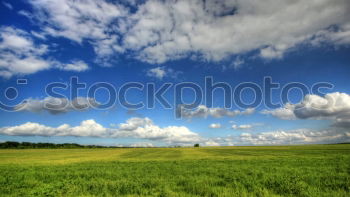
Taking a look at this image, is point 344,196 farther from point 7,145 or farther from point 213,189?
point 7,145

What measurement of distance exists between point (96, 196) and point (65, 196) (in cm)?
130

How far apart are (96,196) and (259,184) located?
25.6 feet

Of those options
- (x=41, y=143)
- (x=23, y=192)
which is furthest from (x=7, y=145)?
(x=23, y=192)

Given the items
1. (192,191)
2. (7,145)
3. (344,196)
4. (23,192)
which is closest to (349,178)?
(344,196)

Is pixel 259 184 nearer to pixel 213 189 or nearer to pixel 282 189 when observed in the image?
pixel 282 189

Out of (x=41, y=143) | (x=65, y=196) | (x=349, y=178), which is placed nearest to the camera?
(x=65, y=196)

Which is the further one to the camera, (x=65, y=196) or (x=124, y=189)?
(x=124, y=189)

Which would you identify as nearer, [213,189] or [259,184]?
[213,189]

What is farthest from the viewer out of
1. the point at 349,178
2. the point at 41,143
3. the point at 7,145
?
the point at 41,143

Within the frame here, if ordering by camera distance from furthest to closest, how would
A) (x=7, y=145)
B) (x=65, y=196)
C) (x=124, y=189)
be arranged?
(x=7, y=145)
(x=124, y=189)
(x=65, y=196)

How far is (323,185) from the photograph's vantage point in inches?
472

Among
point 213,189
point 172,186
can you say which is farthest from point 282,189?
point 172,186

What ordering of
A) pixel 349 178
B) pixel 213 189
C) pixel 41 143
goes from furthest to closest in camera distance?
pixel 41 143 < pixel 349 178 < pixel 213 189

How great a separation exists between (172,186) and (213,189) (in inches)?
91.4
